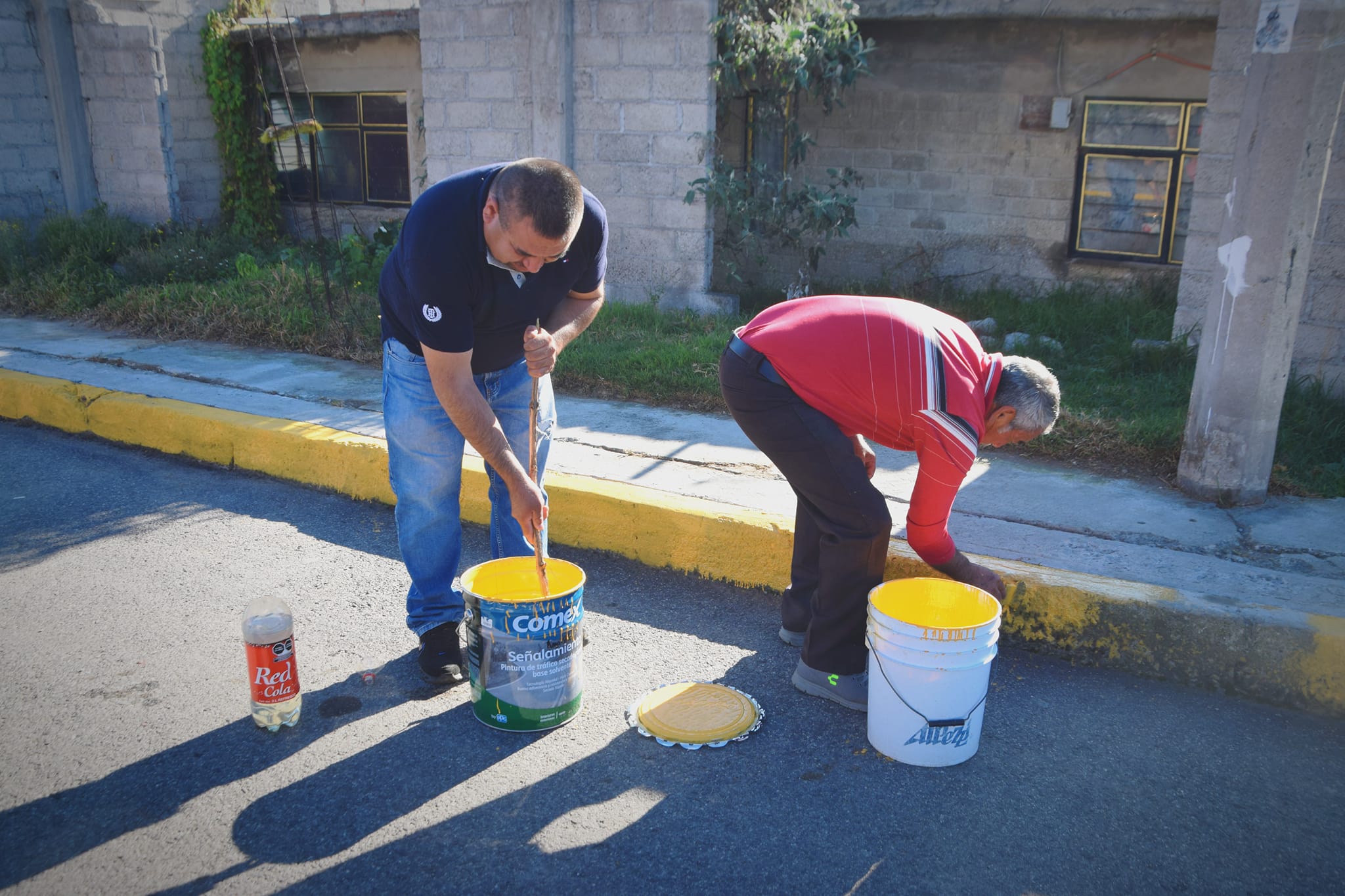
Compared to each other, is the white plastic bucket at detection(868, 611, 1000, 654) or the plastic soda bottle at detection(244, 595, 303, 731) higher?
the white plastic bucket at detection(868, 611, 1000, 654)

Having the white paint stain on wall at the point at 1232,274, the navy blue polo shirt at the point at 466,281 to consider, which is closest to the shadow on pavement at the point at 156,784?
the navy blue polo shirt at the point at 466,281

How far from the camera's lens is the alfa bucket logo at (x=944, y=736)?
2.98m

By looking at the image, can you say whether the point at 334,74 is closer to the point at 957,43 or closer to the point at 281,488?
the point at 957,43

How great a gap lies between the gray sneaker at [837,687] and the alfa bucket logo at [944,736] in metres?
0.28

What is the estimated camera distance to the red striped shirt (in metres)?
2.93

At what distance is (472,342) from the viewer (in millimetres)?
2996

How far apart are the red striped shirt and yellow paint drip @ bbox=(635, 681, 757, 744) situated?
800 millimetres

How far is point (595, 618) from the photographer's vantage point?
156 inches

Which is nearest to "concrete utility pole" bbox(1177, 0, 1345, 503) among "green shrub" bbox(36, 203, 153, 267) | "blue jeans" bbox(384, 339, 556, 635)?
"blue jeans" bbox(384, 339, 556, 635)

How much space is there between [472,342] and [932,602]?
1.71 metres

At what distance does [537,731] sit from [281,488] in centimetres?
282

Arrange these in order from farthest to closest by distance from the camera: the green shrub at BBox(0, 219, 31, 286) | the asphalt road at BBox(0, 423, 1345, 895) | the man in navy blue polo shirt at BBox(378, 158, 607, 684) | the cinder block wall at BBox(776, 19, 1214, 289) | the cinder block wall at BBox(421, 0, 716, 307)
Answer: the green shrub at BBox(0, 219, 31, 286), the cinder block wall at BBox(776, 19, 1214, 289), the cinder block wall at BBox(421, 0, 716, 307), the man in navy blue polo shirt at BBox(378, 158, 607, 684), the asphalt road at BBox(0, 423, 1345, 895)

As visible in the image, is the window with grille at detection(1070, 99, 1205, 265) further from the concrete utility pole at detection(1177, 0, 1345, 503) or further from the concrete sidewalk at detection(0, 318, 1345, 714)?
the concrete sidewalk at detection(0, 318, 1345, 714)

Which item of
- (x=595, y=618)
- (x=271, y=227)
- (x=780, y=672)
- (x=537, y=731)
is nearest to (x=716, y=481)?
(x=595, y=618)
